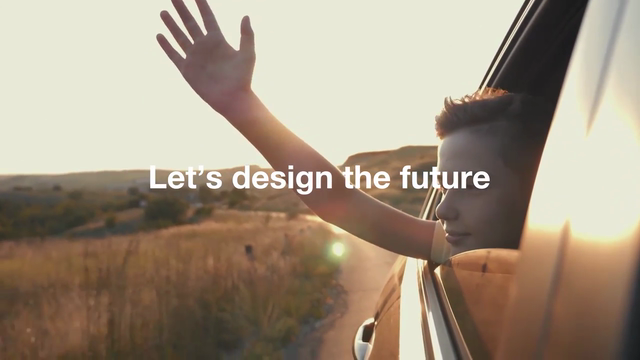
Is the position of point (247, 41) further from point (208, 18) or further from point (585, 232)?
point (585, 232)

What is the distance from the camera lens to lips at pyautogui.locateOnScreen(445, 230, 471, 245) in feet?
6.57

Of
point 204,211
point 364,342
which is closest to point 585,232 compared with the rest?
point 364,342

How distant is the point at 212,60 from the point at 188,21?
138 mm

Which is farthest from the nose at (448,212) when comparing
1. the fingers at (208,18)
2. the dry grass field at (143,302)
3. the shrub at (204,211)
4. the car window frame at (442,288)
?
the shrub at (204,211)

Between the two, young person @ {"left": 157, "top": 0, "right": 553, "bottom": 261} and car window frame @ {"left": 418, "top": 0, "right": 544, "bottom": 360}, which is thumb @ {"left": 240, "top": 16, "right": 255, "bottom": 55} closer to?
young person @ {"left": 157, "top": 0, "right": 553, "bottom": 261}

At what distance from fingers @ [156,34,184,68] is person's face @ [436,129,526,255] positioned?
93 cm

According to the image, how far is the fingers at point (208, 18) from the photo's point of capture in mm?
1826

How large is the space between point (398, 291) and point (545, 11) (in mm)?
1365

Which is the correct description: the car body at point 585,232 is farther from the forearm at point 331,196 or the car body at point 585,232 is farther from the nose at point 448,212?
the forearm at point 331,196

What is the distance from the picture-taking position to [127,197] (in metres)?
33.7

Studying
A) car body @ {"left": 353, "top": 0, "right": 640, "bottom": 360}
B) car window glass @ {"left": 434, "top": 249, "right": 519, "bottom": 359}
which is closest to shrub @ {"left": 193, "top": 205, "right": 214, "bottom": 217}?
car window glass @ {"left": 434, "top": 249, "right": 519, "bottom": 359}

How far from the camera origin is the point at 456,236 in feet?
6.63

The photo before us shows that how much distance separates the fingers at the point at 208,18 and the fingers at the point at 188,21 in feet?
0.12

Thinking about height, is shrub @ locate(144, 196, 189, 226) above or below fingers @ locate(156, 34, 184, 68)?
below
